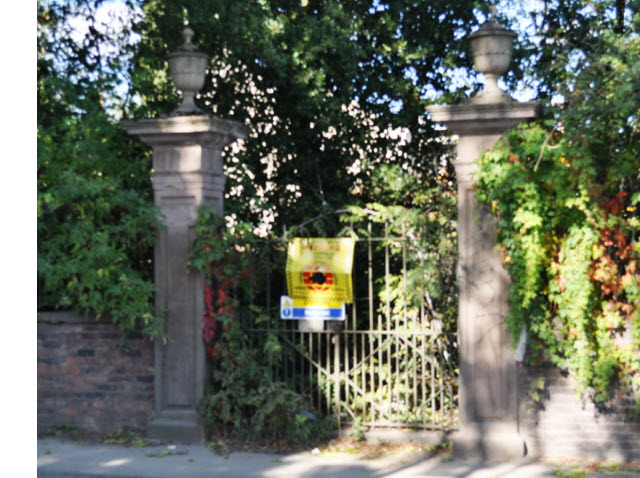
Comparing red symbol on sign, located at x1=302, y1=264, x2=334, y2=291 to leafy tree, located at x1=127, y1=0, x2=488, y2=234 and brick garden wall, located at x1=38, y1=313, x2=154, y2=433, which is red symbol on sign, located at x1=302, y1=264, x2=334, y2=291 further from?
leafy tree, located at x1=127, y1=0, x2=488, y2=234

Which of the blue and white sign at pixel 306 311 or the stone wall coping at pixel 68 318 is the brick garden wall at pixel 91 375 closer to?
the stone wall coping at pixel 68 318

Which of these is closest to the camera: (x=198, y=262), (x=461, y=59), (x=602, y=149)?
(x=602, y=149)

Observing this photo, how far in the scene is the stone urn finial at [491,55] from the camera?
802 centimetres

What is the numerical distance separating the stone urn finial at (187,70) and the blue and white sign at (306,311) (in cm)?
209

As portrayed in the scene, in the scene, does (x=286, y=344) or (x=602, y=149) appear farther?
(x=286, y=344)

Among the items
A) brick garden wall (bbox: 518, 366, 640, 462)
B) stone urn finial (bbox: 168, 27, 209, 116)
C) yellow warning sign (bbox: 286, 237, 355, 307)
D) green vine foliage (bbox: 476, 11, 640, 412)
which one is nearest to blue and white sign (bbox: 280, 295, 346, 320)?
yellow warning sign (bbox: 286, 237, 355, 307)

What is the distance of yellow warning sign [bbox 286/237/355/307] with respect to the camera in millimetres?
8539

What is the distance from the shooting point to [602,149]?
7758 mm

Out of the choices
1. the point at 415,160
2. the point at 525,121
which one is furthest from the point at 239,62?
the point at 525,121

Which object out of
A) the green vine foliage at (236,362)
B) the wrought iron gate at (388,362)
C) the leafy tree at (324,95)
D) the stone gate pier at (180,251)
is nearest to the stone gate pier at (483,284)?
the wrought iron gate at (388,362)

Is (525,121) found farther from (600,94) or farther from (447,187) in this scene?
(447,187)

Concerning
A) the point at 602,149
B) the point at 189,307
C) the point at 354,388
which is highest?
the point at 602,149

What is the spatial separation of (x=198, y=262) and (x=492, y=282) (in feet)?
8.96

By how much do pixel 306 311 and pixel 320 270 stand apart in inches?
16.5
